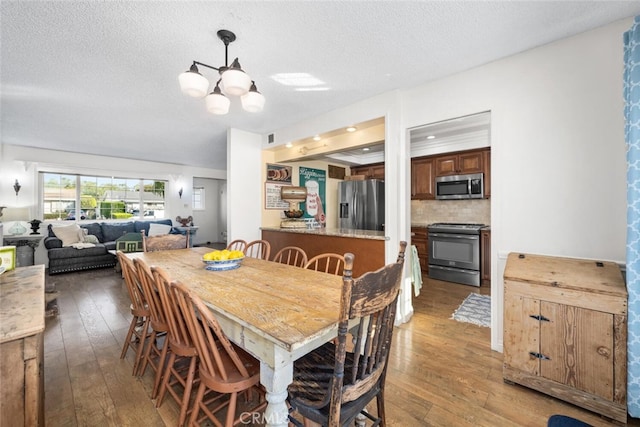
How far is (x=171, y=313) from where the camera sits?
4.59 feet

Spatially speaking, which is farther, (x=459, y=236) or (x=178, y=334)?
(x=459, y=236)

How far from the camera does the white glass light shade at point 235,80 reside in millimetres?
1605

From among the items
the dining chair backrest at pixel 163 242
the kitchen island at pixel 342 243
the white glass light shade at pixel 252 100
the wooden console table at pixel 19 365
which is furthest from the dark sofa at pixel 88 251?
the white glass light shade at pixel 252 100

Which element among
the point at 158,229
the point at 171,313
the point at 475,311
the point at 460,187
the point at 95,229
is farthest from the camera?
the point at 158,229

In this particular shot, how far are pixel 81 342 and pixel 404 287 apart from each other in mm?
3117

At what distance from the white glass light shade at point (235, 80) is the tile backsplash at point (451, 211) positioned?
13.9 feet

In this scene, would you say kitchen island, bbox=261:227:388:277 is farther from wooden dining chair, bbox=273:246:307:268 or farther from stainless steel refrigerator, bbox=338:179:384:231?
stainless steel refrigerator, bbox=338:179:384:231

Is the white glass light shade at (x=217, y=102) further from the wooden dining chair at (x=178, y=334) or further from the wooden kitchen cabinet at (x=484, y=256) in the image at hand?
the wooden kitchen cabinet at (x=484, y=256)

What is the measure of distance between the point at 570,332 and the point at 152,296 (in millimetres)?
2545

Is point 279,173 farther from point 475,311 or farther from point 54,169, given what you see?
point 54,169

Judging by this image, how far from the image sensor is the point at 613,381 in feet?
4.71

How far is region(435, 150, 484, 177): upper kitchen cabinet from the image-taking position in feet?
13.7

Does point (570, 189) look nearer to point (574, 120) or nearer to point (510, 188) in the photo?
point (510, 188)

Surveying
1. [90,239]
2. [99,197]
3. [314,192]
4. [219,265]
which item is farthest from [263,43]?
[99,197]
